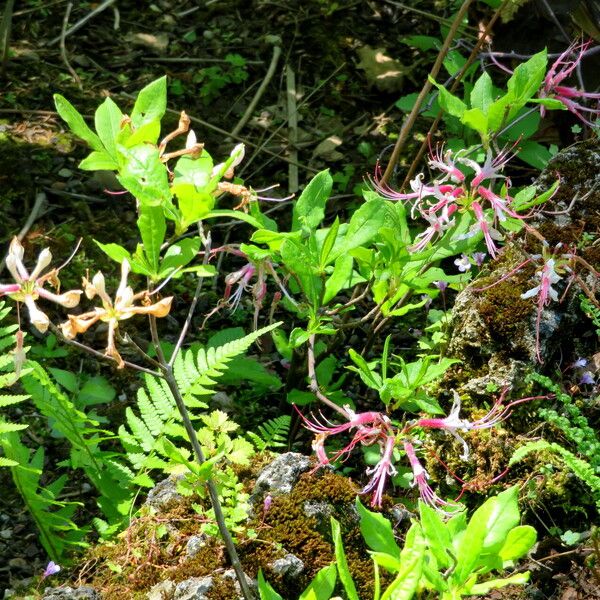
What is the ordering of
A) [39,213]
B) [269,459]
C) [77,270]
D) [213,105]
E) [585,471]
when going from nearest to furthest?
[585,471] < [269,459] < [77,270] < [39,213] < [213,105]

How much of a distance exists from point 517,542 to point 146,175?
0.98 meters

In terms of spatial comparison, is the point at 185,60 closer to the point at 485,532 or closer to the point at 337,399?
the point at 337,399

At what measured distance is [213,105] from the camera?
4531 mm

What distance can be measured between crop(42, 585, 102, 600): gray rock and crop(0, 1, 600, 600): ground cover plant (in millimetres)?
42

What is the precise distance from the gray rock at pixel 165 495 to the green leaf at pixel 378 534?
73cm

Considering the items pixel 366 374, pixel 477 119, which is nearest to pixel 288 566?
pixel 366 374

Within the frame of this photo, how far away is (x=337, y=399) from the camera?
306 centimetres

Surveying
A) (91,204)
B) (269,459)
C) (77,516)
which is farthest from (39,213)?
(269,459)

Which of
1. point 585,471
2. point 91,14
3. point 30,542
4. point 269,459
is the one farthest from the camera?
point 91,14

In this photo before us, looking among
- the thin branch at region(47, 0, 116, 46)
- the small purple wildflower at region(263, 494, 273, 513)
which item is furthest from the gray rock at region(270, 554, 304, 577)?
the thin branch at region(47, 0, 116, 46)

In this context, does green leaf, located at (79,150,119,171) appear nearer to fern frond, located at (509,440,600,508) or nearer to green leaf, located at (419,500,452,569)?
green leaf, located at (419,500,452,569)

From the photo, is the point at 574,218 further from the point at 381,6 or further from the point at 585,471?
the point at 381,6

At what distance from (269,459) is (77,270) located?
145 centimetres

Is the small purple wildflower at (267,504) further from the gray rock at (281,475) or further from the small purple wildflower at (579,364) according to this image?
the small purple wildflower at (579,364)
